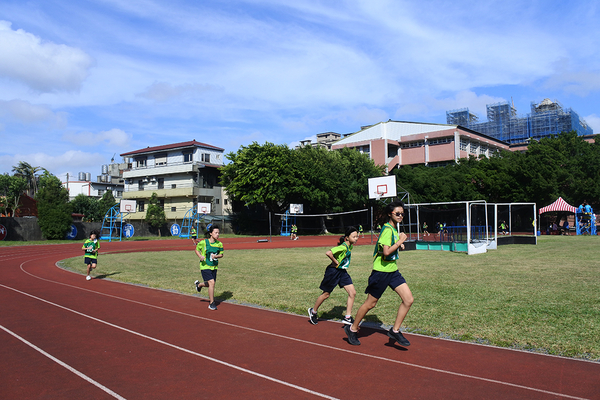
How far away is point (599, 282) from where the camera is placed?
10898 mm

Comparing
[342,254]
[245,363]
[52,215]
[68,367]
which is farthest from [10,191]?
[245,363]

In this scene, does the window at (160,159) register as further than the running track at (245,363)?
Yes

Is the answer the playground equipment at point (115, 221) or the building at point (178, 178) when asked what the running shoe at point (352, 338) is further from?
the building at point (178, 178)

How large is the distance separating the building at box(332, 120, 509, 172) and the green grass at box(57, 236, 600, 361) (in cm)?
4497

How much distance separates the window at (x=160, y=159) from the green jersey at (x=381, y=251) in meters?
59.9

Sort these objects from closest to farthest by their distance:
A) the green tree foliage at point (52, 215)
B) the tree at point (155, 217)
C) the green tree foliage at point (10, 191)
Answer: the green tree foliage at point (52, 215)
the tree at point (155, 217)
the green tree foliage at point (10, 191)

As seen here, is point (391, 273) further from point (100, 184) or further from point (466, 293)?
point (100, 184)

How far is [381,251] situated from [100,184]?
85.8 metres

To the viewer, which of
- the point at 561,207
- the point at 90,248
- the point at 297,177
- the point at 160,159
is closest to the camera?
the point at 90,248

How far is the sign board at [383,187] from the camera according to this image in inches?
1196

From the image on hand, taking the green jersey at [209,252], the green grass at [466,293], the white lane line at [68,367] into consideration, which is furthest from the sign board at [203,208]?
the white lane line at [68,367]

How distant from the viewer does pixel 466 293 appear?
1002 cm

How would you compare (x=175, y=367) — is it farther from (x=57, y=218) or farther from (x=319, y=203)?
(x=319, y=203)

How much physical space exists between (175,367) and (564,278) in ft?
36.0
